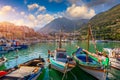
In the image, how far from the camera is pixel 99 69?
32.4m

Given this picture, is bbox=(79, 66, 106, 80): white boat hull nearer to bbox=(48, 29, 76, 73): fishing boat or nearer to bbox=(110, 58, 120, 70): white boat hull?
bbox=(48, 29, 76, 73): fishing boat

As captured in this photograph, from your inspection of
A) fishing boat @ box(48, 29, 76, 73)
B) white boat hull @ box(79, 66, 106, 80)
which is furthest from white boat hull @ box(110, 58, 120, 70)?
fishing boat @ box(48, 29, 76, 73)

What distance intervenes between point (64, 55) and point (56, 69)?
163 inches

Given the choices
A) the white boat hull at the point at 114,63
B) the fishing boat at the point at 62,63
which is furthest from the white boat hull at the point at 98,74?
the white boat hull at the point at 114,63

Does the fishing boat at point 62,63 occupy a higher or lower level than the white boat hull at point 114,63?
higher

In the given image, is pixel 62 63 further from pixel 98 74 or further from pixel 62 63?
pixel 98 74

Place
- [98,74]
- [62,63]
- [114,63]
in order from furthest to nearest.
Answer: [114,63] < [62,63] < [98,74]

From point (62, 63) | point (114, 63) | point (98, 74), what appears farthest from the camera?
point (114, 63)

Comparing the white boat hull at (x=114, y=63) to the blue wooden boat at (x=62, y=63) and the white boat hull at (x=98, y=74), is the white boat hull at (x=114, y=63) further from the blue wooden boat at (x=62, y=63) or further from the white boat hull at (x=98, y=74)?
the blue wooden boat at (x=62, y=63)

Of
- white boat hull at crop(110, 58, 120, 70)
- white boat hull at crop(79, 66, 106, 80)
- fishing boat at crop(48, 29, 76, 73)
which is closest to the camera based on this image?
white boat hull at crop(79, 66, 106, 80)

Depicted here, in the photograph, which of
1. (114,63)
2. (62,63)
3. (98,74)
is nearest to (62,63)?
(62,63)

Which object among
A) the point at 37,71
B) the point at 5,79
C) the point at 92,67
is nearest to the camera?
the point at 5,79

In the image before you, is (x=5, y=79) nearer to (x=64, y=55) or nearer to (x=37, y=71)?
(x=37, y=71)

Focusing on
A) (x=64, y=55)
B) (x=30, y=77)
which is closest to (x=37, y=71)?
(x=30, y=77)
